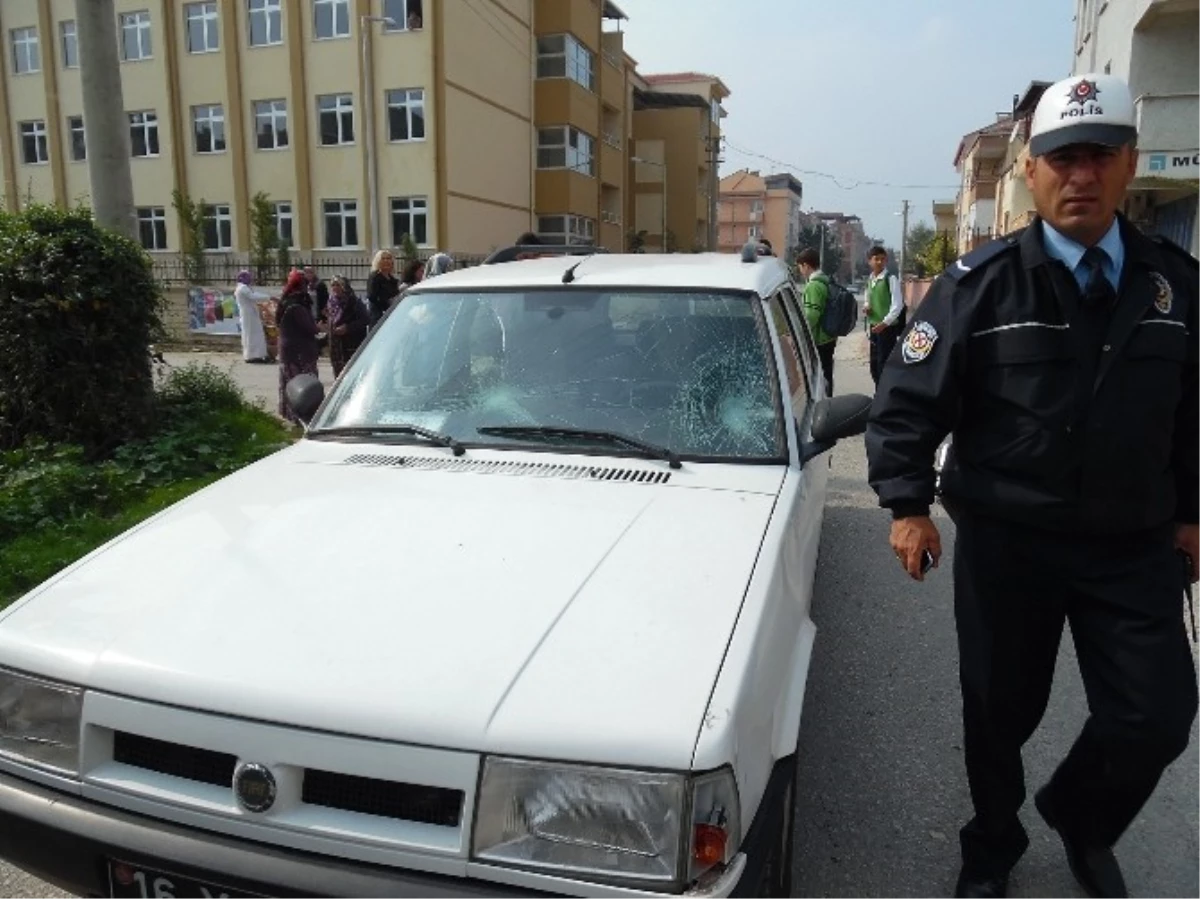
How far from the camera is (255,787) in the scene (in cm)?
173

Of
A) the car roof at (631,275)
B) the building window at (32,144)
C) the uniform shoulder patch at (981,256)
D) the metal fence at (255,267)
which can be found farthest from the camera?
the building window at (32,144)

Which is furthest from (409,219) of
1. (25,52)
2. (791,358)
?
(791,358)

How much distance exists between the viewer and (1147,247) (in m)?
2.28

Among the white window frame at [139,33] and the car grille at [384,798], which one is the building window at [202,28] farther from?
the car grille at [384,798]

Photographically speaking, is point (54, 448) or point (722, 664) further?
point (54, 448)

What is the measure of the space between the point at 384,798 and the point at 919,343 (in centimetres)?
163

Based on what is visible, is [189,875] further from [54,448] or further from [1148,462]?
[54,448]

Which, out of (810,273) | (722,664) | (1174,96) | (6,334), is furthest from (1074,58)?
(722,664)

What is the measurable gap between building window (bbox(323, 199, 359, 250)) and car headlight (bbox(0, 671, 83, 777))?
1061 inches

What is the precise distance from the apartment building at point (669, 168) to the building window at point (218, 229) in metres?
21.4

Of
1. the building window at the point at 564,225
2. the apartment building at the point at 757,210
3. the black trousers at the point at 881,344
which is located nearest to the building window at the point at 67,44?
the building window at the point at 564,225

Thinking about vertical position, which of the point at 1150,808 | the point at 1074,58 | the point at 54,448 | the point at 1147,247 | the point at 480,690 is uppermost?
the point at 1074,58

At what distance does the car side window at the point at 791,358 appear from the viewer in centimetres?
318

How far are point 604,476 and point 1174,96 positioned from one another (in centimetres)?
1667
